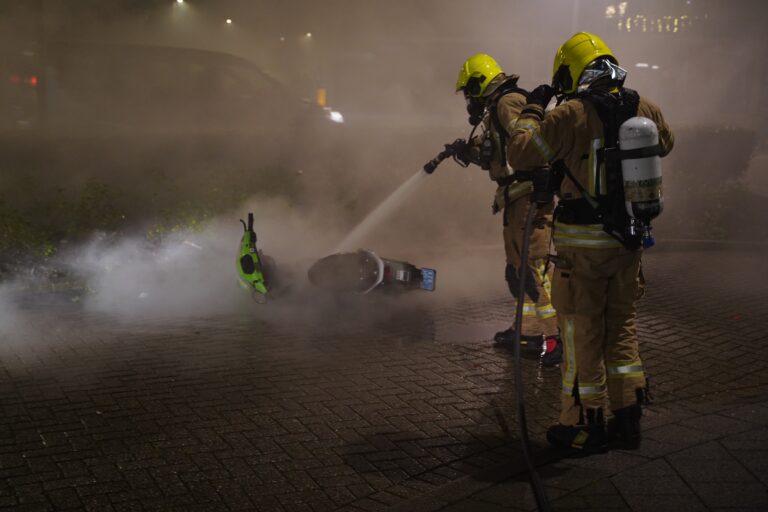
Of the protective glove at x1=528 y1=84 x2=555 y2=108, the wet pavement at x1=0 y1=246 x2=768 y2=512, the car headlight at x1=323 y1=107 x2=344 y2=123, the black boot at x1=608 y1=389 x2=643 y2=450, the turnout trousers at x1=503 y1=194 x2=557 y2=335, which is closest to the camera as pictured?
the wet pavement at x1=0 y1=246 x2=768 y2=512

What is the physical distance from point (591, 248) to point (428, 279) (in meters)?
2.51

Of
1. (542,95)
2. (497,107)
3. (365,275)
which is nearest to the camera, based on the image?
(542,95)

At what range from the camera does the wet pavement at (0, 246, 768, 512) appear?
130 inches

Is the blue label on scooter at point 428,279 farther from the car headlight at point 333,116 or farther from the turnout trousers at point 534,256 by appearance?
the car headlight at point 333,116

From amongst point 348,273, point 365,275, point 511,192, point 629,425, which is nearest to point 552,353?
point 511,192

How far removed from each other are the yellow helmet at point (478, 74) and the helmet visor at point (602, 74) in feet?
4.81

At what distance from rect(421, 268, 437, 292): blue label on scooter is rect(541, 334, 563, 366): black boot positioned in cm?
125

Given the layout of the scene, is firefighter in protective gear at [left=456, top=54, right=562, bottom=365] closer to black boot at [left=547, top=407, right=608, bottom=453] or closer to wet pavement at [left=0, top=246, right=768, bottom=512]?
wet pavement at [left=0, top=246, right=768, bottom=512]

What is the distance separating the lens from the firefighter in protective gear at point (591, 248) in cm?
360

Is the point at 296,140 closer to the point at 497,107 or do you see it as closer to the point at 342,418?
the point at 497,107

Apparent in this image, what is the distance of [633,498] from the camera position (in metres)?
3.17

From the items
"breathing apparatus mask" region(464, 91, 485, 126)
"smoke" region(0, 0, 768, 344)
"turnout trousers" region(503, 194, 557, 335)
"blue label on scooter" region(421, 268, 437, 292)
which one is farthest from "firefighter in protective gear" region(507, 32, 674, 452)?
"smoke" region(0, 0, 768, 344)

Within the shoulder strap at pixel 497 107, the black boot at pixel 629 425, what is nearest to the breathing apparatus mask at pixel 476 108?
the shoulder strap at pixel 497 107

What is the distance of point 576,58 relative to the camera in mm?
3721
